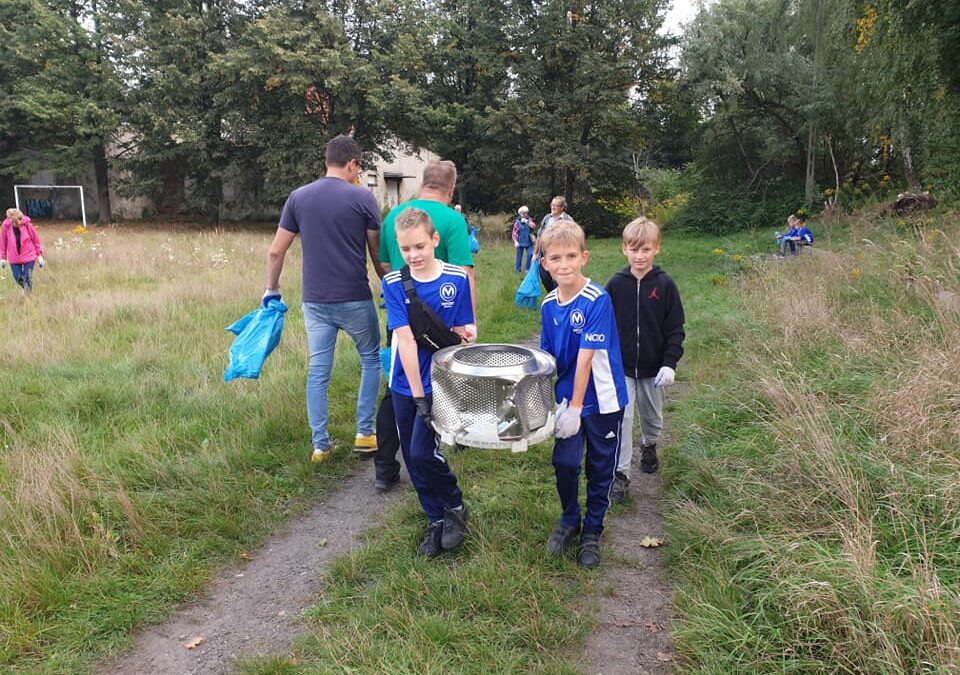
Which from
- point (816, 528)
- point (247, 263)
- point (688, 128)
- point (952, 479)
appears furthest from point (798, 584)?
point (688, 128)

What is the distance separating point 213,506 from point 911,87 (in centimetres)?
1294

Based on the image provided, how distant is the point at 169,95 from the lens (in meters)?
27.9

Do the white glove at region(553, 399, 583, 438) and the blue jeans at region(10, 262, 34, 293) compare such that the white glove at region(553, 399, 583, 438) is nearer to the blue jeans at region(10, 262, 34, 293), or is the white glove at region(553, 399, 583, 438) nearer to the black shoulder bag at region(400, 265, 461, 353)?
the black shoulder bag at region(400, 265, 461, 353)

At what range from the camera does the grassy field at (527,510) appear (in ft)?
8.14

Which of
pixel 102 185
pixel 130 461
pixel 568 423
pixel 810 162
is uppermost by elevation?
pixel 810 162

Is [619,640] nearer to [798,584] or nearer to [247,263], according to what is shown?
[798,584]

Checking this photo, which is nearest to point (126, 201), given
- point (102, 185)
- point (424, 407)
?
point (102, 185)

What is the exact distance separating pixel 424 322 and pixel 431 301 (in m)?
0.12

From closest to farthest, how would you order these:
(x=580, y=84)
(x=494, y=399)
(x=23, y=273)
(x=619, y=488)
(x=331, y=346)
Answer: (x=494, y=399) → (x=619, y=488) → (x=331, y=346) → (x=23, y=273) → (x=580, y=84)

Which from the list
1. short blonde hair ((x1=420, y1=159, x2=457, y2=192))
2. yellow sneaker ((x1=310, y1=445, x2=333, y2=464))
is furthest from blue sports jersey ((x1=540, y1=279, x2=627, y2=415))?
yellow sneaker ((x1=310, y1=445, x2=333, y2=464))

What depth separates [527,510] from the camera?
3631mm

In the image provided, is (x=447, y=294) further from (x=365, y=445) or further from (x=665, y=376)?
(x=365, y=445)

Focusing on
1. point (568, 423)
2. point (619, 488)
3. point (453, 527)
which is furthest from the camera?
point (619, 488)

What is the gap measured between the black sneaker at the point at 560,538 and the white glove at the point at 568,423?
2.29ft
